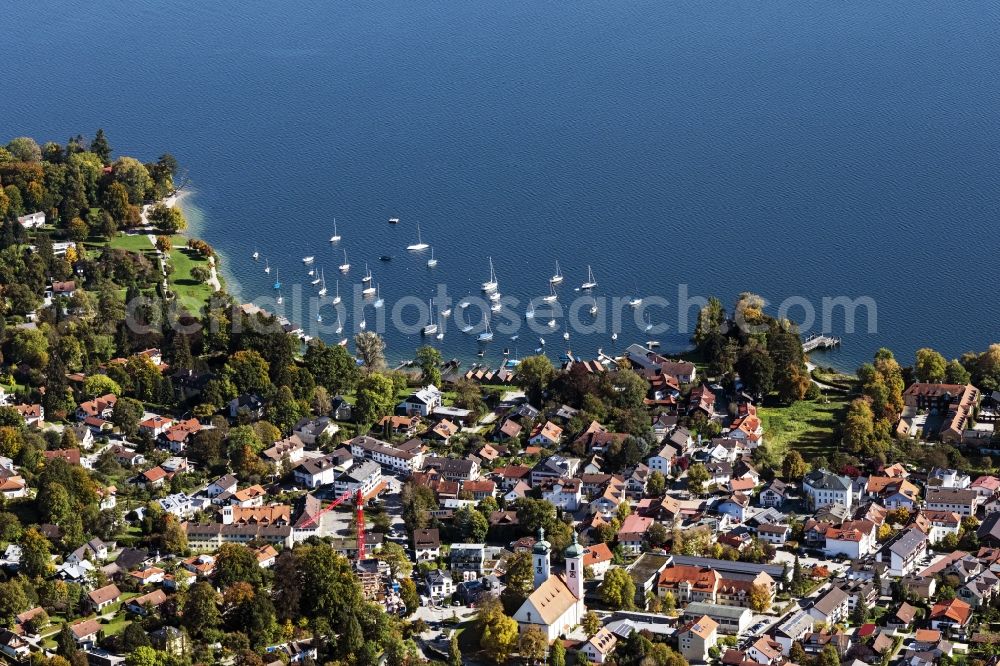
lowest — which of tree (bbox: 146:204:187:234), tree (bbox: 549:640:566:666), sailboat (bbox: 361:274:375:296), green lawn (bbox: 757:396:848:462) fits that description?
tree (bbox: 549:640:566:666)

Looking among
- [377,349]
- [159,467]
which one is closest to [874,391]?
[377,349]

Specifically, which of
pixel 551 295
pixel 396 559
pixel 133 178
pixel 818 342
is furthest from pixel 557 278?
pixel 396 559

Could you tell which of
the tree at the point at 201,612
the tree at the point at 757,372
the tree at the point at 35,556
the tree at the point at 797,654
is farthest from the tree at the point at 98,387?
the tree at the point at 797,654

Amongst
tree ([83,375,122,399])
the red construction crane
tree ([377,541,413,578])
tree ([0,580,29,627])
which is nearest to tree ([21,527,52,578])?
tree ([0,580,29,627])

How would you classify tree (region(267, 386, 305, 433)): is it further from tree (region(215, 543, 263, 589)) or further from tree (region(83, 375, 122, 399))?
tree (region(215, 543, 263, 589))

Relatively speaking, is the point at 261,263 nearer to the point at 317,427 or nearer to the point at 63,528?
the point at 317,427

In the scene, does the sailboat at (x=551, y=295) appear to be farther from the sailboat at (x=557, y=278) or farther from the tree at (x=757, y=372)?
the tree at (x=757, y=372)
